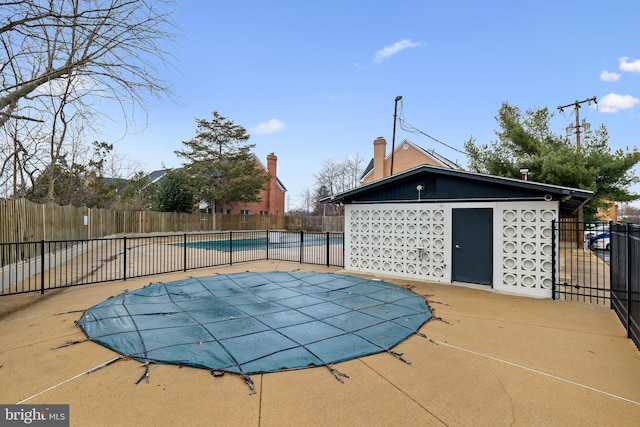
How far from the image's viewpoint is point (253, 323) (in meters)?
4.25

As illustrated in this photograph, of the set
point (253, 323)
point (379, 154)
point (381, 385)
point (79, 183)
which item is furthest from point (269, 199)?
point (381, 385)

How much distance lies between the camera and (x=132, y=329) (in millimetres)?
3932

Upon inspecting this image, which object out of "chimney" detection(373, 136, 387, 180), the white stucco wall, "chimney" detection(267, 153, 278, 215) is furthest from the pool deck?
"chimney" detection(267, 153, 278, 215)

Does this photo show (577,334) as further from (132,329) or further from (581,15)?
(581,15)

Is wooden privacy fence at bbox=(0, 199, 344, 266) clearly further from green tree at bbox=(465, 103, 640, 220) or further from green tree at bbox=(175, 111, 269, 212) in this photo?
green tree at bbox=(465, 103, 640, 220)

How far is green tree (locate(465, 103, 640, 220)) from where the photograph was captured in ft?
43.7

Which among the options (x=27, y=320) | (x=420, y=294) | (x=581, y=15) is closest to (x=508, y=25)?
(x=581, y=15)

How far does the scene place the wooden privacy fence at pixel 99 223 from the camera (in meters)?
6.87

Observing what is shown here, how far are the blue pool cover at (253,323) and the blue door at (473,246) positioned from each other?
5.87ft

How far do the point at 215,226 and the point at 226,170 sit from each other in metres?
4.98

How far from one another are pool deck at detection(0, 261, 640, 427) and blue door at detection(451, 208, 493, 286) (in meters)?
2.66

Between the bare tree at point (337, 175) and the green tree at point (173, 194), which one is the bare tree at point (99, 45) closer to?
the green tree at point (173, 194)

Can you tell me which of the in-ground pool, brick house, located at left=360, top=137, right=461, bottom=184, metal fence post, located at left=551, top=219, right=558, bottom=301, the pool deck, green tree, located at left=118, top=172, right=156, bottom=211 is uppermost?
brick house, located at left=360, top=137, right=461, bottom=184

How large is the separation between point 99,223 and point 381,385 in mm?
17033
